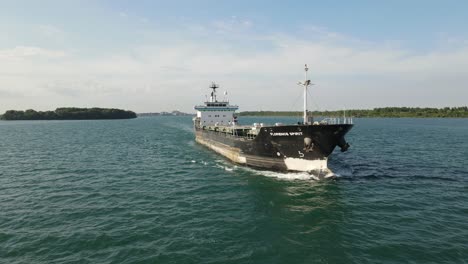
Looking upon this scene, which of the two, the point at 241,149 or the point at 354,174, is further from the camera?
the point at 241,149

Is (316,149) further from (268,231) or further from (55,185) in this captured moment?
(55,185)

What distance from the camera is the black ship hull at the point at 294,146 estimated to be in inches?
1024

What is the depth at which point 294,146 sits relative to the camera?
1065 inches

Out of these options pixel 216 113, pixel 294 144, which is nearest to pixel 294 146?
pixel 294 144

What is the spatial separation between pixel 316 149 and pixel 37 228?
71.4 ft

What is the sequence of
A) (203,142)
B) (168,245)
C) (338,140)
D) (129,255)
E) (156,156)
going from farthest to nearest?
(203,142) → (156,156) → (338,140) → (168,245) → (129,255)

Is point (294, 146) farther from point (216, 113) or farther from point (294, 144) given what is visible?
point (216, 113)

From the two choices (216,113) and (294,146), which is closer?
(294,146)

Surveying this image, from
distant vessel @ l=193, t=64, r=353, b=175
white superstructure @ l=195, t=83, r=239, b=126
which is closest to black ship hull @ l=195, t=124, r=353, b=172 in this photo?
distant vessel @ l=193, t=64, r=353, b=175

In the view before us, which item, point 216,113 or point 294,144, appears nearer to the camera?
point 294,144

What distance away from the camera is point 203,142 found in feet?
183

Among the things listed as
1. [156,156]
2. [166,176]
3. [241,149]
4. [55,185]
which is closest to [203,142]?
[156,156]

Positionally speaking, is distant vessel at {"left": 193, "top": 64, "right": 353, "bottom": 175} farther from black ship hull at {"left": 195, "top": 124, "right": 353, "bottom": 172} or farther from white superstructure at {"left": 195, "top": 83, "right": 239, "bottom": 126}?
white superstructure at {"left": 195, "top": 83, "right": 239, "bottom": 126}

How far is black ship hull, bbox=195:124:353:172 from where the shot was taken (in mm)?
26000
